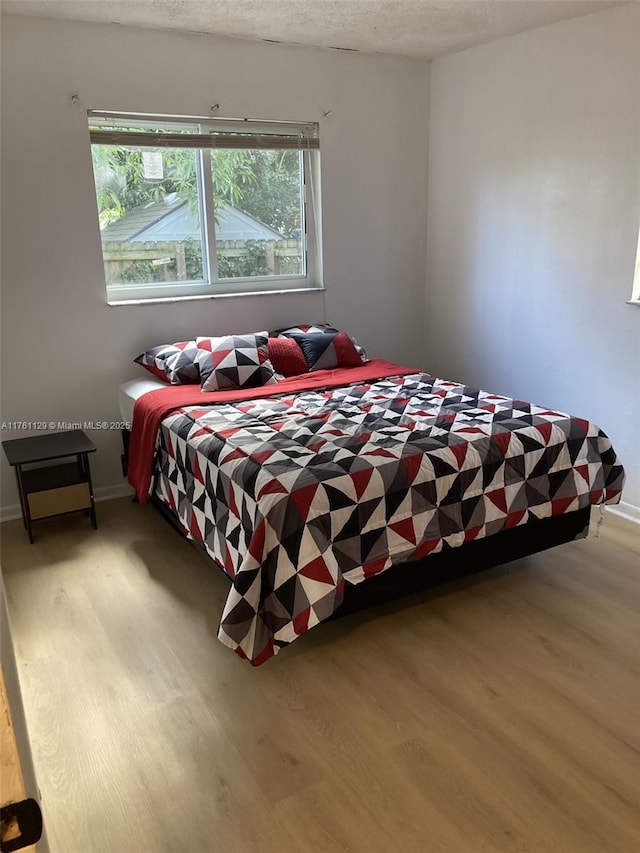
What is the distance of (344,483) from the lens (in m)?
2.32

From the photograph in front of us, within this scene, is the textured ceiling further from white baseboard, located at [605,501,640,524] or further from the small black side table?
white baseboard, located at [605,501,640,524]

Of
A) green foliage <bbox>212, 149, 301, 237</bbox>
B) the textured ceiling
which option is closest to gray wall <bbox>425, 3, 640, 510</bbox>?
the textured ceiling

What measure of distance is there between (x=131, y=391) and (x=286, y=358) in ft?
2.75

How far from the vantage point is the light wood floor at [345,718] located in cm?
171

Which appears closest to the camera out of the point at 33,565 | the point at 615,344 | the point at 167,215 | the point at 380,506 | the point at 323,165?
the point at 380,506

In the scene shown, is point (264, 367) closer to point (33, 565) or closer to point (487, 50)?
point (33, 565)

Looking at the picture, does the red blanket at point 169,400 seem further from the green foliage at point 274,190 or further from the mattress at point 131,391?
the green foliage at point 274,190

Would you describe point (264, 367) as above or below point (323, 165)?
below

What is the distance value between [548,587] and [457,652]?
625 millimetres

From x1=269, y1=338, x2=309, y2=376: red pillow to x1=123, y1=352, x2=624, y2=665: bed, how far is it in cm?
43

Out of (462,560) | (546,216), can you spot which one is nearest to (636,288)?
(546,216)

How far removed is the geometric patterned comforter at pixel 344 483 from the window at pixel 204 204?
3.78 feet

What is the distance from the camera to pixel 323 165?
411 centimetres

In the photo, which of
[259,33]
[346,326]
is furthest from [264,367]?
[259,33]
